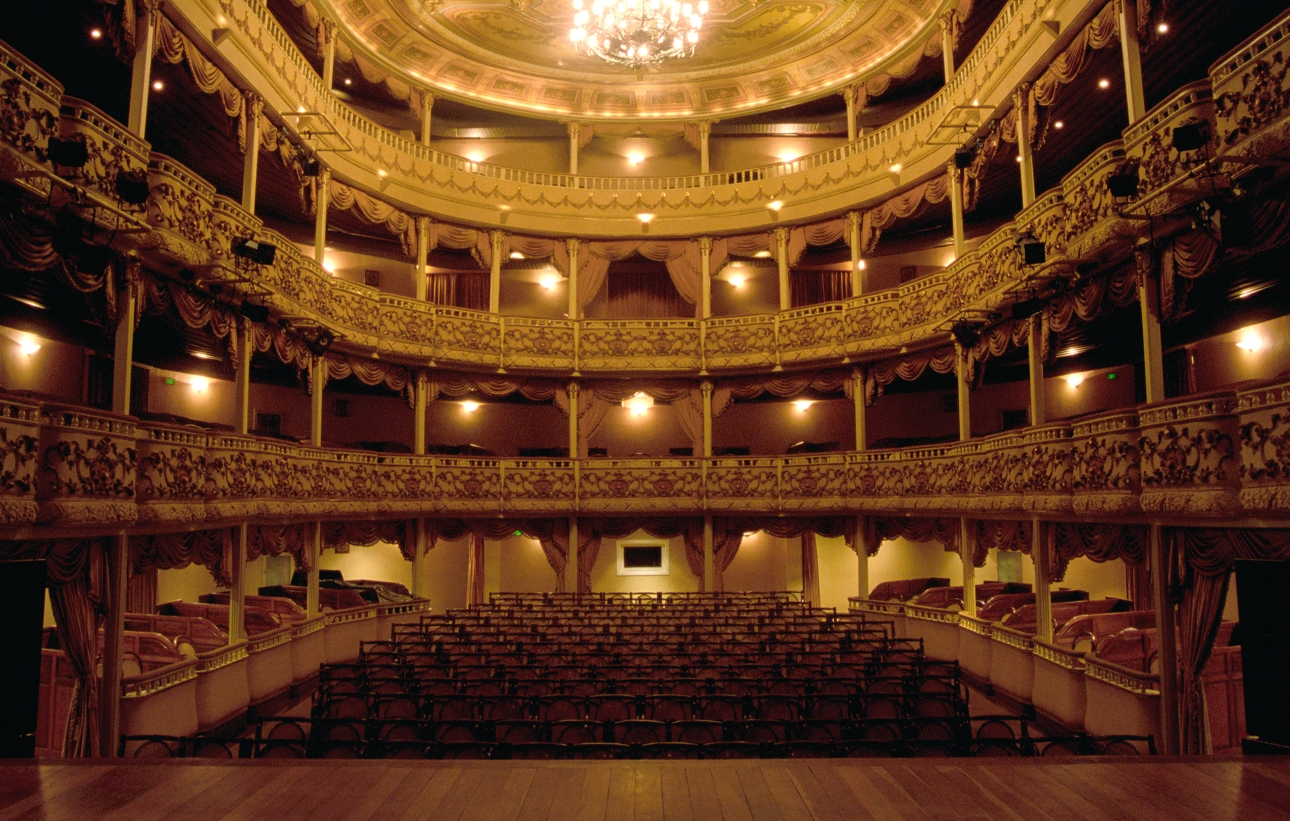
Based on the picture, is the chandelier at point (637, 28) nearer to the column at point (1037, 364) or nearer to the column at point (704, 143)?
the column at point (704, 143)

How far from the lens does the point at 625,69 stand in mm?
22594

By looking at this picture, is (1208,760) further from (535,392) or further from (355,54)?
(355,54)

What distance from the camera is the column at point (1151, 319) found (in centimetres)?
984

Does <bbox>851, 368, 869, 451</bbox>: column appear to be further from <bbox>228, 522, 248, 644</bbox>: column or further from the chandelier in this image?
<bbox>228, 522, 248, 644</bbox>: column

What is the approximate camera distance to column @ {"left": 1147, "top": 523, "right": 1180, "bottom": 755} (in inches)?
362

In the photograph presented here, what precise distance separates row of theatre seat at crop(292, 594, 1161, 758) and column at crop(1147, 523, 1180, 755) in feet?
5.58

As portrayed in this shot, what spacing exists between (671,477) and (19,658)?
592 inches

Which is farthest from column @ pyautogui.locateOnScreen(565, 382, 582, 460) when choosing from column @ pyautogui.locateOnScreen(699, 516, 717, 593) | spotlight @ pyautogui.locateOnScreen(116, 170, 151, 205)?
spotlight @ pyautogui.locateOnScreen(116, 170, 151, 205)

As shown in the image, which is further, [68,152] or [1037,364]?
[1037,364]

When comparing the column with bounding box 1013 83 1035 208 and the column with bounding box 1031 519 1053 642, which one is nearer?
the column with bounding box 1031 519 1053 642

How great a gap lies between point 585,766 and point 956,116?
15070 mm

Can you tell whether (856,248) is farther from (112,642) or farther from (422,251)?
(112,642)

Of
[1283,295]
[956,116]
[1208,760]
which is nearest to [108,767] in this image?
[1208,760]

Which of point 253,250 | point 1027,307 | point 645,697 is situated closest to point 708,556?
point 1027,307
